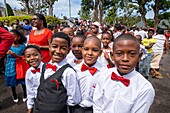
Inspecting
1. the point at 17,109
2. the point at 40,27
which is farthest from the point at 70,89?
the point at 17,109

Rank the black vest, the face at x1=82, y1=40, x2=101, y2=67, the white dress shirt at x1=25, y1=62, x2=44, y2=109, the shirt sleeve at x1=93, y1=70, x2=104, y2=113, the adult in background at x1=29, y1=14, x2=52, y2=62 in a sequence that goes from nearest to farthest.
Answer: the shirt sleeve at x1=93, y1=70, x2=104, y2=113 → the black vest → the face at x1=82, y1=40, x2=101, y2=67 → the white dress shirt at x1=25, y1=62, x2=44, y2=109 → the adult in background at x1=29, y1=14, x2=52, y2=62

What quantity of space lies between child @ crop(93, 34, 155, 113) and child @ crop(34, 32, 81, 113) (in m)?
0.40

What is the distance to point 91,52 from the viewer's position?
79.1 inches

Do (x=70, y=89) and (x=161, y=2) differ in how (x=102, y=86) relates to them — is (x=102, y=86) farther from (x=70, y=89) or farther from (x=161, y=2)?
(x=161, y=2)

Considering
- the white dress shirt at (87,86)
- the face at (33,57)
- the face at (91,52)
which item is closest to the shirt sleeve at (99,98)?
the white dress shirt at (87,86)

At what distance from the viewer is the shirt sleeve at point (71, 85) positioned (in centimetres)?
175

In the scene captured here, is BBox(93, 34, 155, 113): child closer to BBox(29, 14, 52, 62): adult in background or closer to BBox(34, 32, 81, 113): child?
BBox(34, 32, 81, 113): child

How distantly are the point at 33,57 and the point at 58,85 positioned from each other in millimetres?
841

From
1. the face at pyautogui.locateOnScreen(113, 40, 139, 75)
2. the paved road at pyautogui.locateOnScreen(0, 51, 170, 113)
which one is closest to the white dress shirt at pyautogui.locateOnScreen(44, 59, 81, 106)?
the face at pyautogui.locateOnScreen(113, 40, 139, 75)

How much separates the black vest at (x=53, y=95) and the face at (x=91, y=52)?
343 mm

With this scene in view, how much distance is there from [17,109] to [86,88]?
2.34 metres

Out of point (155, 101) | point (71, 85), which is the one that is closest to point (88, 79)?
point (71, 85)

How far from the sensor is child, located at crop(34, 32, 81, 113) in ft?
5.67

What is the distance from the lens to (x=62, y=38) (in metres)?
1.88
